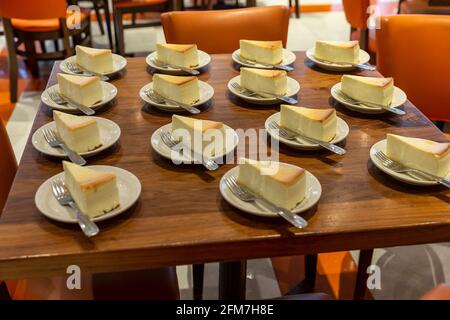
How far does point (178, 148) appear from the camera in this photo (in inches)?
45.9

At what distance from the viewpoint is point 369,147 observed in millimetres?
1209

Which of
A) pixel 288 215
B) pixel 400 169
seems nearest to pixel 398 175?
pixel 400 169

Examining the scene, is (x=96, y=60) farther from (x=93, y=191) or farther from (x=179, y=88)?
(x=93, y=191)

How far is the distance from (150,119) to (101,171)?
312 millimetres

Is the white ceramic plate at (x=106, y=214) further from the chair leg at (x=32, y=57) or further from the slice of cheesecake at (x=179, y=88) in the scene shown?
the chair leg at (x=32, y=57)

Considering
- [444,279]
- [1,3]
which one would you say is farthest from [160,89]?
[1,3]

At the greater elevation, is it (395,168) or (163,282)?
(395,168)

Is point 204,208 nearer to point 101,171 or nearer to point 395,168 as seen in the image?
point 101,171

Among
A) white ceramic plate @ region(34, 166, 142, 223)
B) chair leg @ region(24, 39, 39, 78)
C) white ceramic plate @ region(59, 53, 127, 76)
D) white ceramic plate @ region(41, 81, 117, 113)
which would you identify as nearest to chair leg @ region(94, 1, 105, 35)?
chair leg @ region(24, 39, 39, 78)

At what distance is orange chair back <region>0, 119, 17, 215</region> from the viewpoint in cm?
139

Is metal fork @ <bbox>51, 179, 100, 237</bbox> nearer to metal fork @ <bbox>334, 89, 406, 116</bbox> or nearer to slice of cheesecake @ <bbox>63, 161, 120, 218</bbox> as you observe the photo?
slice of cheesecake @ <bbox>63, 161, 120, 218</bbox>

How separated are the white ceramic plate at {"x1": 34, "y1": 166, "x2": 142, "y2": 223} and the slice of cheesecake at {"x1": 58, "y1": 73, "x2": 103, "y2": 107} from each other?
343mm
